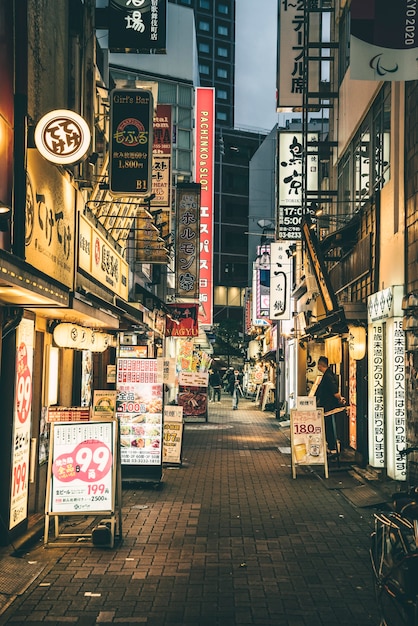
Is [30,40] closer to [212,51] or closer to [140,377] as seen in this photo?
[140,377]

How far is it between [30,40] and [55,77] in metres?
1.67

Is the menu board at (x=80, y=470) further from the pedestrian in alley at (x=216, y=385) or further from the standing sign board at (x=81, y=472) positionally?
the pedestrian in alley at (x=216, y=385)

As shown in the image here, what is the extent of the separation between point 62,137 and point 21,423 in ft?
12.0

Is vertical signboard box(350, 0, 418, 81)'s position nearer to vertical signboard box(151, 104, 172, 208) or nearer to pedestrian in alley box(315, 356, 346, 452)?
pedestrian in alley box(315, 356, 346, 452)

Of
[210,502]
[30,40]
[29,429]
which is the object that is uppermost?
[30,40]

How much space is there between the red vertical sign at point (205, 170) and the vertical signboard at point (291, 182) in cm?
993

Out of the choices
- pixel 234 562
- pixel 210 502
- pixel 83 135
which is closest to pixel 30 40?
pixel 83 135

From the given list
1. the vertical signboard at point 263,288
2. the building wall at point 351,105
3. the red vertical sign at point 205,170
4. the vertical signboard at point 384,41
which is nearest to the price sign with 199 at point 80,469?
the vertical signboard at point 384,41

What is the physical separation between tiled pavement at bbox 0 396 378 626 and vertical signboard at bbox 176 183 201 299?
1351 cm

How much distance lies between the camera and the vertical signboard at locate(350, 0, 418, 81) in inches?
342

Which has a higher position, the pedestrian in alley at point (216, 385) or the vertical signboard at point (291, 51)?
the vertical signboard at point (291, 51)

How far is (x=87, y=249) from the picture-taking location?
12.3 m

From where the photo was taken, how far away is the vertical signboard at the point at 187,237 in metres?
25.8

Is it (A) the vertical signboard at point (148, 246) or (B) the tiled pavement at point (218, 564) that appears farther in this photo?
(A) the vertical signboard at point (148, 246)
